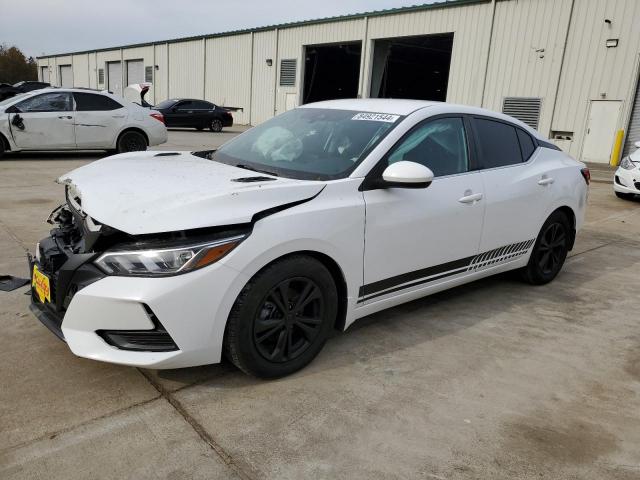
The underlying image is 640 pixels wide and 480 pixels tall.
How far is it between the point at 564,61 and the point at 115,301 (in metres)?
17.3

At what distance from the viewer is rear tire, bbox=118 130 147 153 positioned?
11270 millimetres

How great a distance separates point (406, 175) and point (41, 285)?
2057 millimetres

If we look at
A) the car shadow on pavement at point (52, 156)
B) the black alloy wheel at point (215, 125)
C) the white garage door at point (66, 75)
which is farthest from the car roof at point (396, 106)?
the white garage door at point (66, 75)

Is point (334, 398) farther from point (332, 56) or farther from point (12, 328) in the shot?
point (332, 56)

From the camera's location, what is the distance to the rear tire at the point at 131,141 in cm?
1127

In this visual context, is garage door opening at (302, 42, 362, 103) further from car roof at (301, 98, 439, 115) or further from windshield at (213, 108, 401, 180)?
windshield at (213, 108, 401, 180)

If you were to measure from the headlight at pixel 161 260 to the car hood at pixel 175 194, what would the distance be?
0.10m

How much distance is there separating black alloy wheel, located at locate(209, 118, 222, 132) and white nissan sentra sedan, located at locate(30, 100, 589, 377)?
19.6 meters

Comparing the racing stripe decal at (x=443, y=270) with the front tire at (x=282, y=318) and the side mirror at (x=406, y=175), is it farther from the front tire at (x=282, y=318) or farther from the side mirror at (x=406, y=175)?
the side mirror at (x=406, y=175)

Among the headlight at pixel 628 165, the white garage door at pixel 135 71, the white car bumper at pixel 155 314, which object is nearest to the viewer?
the white car bumper at pixel 155 314

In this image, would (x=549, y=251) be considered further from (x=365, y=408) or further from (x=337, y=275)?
(x=365, y=408)

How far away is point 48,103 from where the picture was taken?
402 inches

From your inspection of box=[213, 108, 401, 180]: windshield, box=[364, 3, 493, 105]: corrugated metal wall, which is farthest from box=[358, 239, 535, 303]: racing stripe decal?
box=[364, 3, 493, 105]: corrugated metal wall

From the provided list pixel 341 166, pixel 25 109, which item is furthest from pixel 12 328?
pixel 25 109
